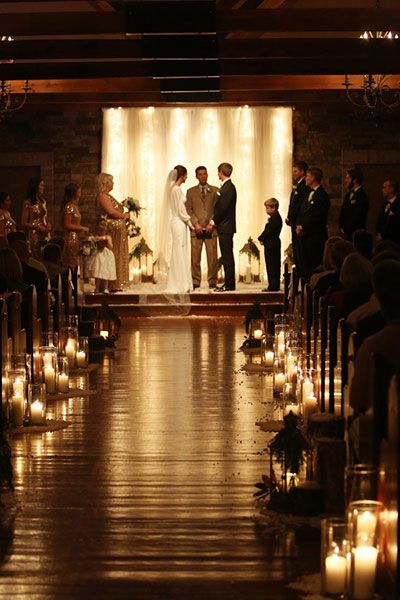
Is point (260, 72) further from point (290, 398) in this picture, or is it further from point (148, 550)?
point (148, 550)

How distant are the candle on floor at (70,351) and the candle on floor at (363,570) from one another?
617cm

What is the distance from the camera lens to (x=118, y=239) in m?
16.3

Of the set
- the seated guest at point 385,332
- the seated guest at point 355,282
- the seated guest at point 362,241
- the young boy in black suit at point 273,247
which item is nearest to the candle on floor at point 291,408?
the seated guest at point 355,282

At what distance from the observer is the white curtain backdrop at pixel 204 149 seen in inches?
733

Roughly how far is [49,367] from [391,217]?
5.15m

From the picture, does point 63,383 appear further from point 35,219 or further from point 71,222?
point 71,222

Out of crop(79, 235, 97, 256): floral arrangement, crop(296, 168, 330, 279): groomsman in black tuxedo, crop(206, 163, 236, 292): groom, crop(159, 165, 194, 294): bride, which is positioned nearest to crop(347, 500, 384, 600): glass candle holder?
crop(296, 168, 330, 279): groomsman in black tuxedo

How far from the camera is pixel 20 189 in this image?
19.1 m

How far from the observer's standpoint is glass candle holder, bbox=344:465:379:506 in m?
4.61

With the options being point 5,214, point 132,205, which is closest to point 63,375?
point 5,214

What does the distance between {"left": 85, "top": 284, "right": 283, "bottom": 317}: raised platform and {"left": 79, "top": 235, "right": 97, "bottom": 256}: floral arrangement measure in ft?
1.90

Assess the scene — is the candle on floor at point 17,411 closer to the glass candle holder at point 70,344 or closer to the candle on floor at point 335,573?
the glass candle holder at point 70,344

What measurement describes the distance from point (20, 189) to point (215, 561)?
1462 cm

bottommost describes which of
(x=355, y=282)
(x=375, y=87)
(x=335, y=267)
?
(x=355, y=282)
